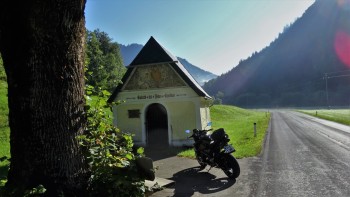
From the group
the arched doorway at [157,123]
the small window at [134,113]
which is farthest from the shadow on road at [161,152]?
the small window at [134,113]

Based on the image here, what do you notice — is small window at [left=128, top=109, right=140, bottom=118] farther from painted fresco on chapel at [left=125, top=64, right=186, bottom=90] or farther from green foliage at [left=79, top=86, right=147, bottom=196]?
green foliage at [left=79, top=86, right=147, bottom=196]

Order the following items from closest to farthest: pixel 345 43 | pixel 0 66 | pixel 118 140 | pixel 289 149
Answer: pixel 118 140 → pixel 289 149 → pixel 0 66 → pixel 345 43

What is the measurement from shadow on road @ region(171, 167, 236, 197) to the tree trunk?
3.50 meters

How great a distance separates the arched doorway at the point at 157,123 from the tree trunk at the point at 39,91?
13.8 m

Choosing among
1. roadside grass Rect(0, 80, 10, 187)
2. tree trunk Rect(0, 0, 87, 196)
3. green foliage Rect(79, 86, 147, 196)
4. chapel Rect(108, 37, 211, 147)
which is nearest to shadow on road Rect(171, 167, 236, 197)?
green foliage Rect(79, 86, 147, 196)

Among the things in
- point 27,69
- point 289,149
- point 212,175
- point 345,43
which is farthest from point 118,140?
point 345,43

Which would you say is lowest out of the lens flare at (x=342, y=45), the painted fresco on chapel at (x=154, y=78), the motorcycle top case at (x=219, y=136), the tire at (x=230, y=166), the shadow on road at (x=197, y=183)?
the shadow on road at (x=197, y=183)

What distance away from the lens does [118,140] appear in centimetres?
589

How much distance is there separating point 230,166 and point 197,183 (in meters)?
1.12

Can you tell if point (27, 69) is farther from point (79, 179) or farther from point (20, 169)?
point (79, 179)

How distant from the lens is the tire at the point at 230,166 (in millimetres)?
8953

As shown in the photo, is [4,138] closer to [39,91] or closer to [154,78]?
[154,78]

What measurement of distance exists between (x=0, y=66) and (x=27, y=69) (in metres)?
40.1

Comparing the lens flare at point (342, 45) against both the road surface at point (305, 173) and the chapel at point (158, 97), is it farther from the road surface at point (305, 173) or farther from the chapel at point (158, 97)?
the road surface at point (305, 173)
